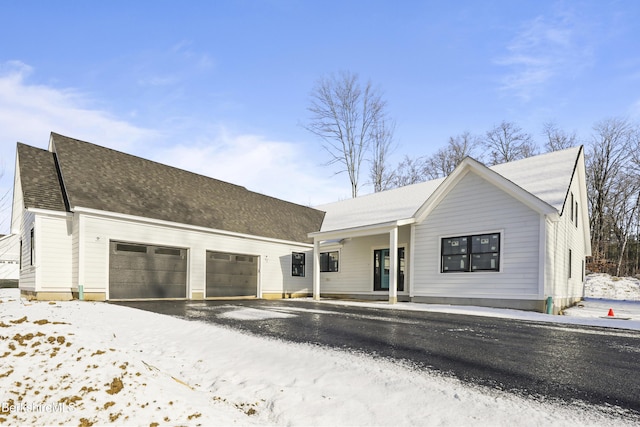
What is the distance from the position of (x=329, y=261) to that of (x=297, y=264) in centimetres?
185

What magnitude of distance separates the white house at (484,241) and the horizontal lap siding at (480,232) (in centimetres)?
3

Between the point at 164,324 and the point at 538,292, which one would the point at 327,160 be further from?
the point at 164,324

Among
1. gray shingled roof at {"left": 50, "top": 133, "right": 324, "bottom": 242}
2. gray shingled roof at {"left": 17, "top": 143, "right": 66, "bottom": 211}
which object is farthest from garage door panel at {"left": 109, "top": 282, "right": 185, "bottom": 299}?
gray shingled roof at {"left": 17, "top": 143, "right": 66, "bottom": 211}

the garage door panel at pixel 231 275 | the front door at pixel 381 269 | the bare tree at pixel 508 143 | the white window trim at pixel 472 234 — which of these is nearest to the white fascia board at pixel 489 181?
the white window trim at pixel 472 234

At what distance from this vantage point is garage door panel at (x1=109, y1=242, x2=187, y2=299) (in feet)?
42.9

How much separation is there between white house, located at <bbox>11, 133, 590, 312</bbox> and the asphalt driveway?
13.0ft

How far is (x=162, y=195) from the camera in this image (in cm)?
1577

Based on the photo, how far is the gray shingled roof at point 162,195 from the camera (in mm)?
13398

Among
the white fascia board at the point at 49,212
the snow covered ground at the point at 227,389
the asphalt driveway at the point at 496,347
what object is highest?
the white fascia board at the point at 49,212

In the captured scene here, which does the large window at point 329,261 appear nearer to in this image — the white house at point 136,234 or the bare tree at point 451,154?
the white house at point 136,234

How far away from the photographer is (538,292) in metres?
11.3

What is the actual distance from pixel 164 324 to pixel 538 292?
10.6 meters

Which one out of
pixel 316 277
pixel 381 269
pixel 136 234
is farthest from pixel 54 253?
pixel 381 269

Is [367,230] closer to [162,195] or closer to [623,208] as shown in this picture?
[162,195]
